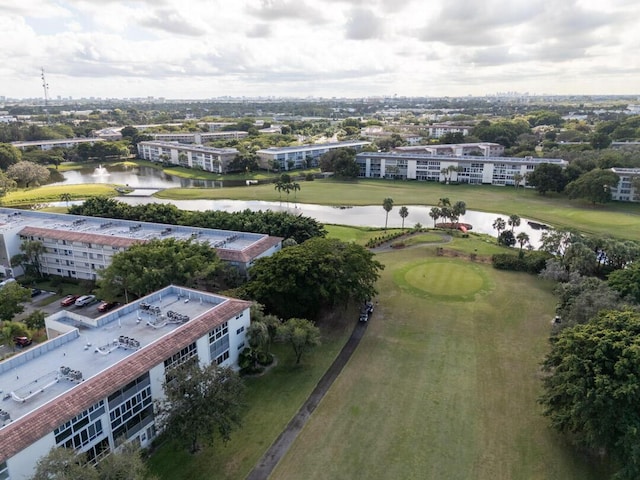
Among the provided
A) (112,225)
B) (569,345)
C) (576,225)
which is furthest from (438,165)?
(569,345)

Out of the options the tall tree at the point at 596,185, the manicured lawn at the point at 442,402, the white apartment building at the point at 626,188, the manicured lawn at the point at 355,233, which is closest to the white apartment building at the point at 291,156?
the manicured lawn at the point at 355,233

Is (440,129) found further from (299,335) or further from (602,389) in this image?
(602,389)

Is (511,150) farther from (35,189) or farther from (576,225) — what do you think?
(35,189)

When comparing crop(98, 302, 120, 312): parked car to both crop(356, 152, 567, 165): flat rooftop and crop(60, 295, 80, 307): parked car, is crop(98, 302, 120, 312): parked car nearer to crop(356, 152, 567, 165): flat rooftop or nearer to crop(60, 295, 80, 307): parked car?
crop(60, 295, 80, 307): parked car

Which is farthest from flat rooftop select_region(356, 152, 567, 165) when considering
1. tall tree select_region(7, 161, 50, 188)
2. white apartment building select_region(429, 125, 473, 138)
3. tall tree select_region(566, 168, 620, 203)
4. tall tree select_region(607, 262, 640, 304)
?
white apartment building select_region(429, 125, 473, 138)

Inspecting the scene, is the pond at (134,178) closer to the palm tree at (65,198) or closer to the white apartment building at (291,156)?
the white apartment building at (291,156)

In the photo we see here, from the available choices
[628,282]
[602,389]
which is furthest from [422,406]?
[628,282]
